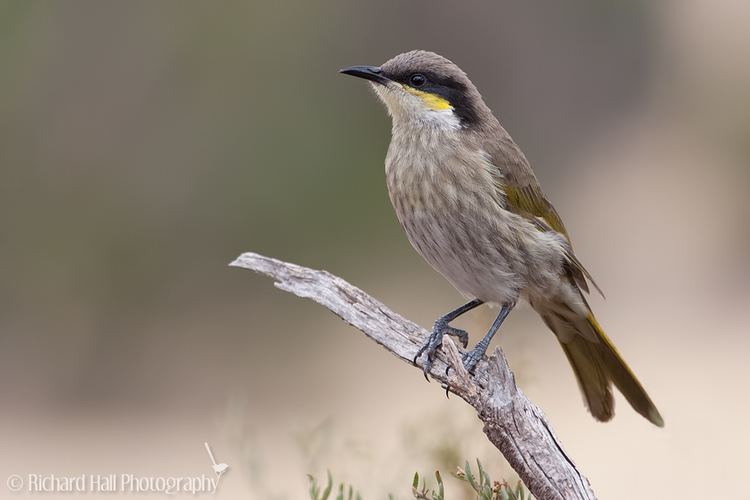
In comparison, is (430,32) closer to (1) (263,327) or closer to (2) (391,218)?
(2) (391,218)

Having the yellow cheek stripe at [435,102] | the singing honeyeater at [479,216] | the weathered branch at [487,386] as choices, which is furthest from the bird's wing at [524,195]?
the weathered branch at [487,386]

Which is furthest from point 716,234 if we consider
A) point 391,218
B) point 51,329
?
point 51,329

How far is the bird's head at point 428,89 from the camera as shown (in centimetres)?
480

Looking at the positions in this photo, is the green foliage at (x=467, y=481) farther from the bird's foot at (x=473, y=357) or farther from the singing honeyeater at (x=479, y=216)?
the singing honeyeater at (x=479, y=216)

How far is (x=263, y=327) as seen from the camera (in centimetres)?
1002

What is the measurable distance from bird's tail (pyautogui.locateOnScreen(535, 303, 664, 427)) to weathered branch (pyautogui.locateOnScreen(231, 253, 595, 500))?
2.69ft

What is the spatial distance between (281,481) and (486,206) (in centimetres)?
297

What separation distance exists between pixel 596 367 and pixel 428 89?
1.38 metres

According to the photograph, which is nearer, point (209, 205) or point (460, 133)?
point (460, 133)

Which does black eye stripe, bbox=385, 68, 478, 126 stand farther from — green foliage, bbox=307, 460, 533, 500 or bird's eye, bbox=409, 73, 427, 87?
green foliage, bbox=307, 460, 533, 500

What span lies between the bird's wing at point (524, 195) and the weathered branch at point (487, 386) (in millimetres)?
851

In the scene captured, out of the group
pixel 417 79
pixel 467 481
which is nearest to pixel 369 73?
pixel 417 79

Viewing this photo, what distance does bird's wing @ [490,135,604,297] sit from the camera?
4680 mm

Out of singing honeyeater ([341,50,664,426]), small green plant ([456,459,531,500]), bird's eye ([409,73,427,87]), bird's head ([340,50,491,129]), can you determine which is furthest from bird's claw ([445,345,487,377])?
bird's eye ([409,73,427,87])
